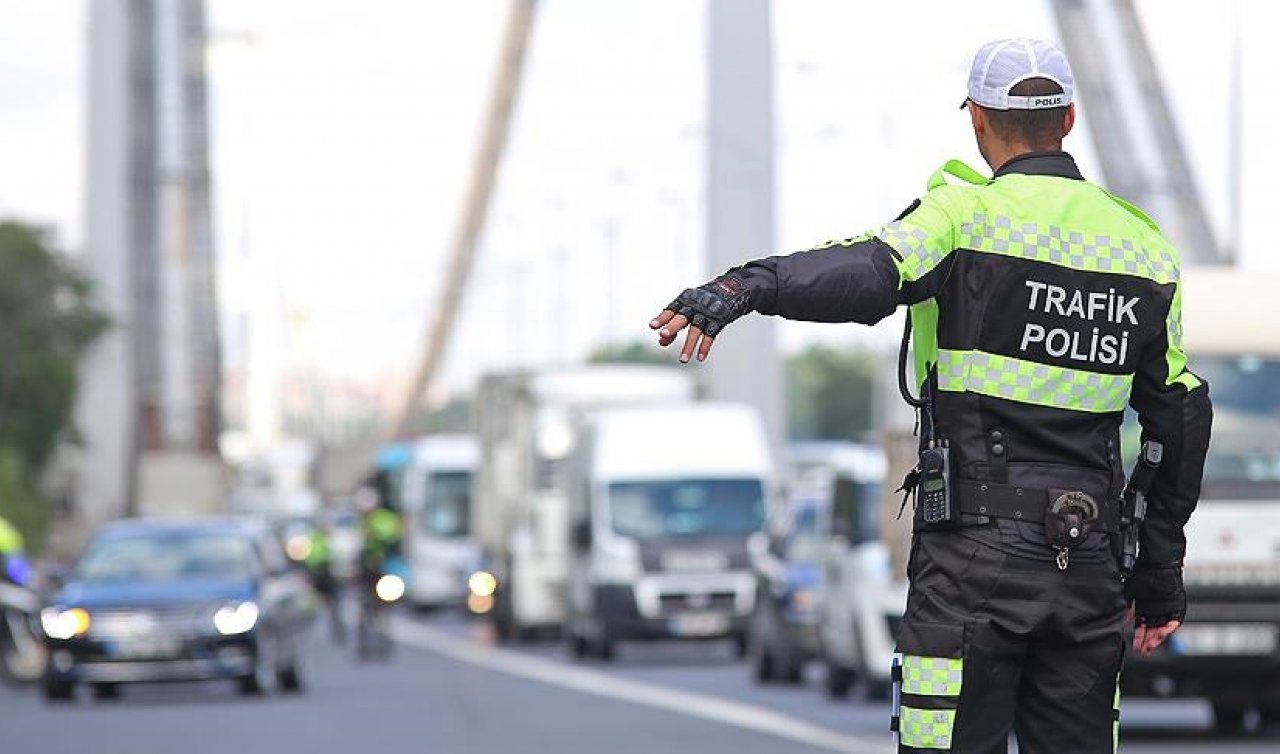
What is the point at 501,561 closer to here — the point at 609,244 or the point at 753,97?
the point at 753,97

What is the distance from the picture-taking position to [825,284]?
588 centimetres

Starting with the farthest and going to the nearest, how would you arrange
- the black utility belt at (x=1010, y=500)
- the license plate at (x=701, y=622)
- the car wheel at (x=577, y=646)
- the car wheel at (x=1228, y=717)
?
the car wheel at (x=577, y=646)
the license plate at (x=701, y=622)
the car wheel at (x=1228, y=717)
the black utility belt at (x=1010, y=500)

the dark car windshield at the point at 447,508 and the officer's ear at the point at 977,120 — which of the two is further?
the dark car windshield at the point at 447,508

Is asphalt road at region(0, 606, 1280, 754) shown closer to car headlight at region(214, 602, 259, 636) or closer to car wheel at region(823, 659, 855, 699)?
car wheel at region(823, 659, 855, 699)

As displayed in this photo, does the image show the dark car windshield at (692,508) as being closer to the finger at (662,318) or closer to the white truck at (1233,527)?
the white truck at (1233,527)

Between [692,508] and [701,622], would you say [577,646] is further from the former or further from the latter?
[701,622]

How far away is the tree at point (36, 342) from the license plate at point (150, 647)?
39837mm

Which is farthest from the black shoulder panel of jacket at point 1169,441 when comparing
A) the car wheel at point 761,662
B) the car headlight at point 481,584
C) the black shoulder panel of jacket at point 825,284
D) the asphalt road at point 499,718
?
the car headlight at point 481,584

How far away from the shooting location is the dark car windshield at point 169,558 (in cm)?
2419

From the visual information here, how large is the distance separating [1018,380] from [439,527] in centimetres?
4775

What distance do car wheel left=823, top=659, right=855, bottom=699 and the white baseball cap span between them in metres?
16.4

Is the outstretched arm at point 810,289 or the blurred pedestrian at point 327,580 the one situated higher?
the outstretched arm at point 810,289

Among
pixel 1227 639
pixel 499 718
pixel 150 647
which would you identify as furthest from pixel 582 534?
pixel 1227 639

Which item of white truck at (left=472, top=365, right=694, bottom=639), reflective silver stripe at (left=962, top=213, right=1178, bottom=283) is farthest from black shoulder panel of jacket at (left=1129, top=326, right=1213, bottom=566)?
white truck at (left=472, top=365, right=694, bottom=639)
